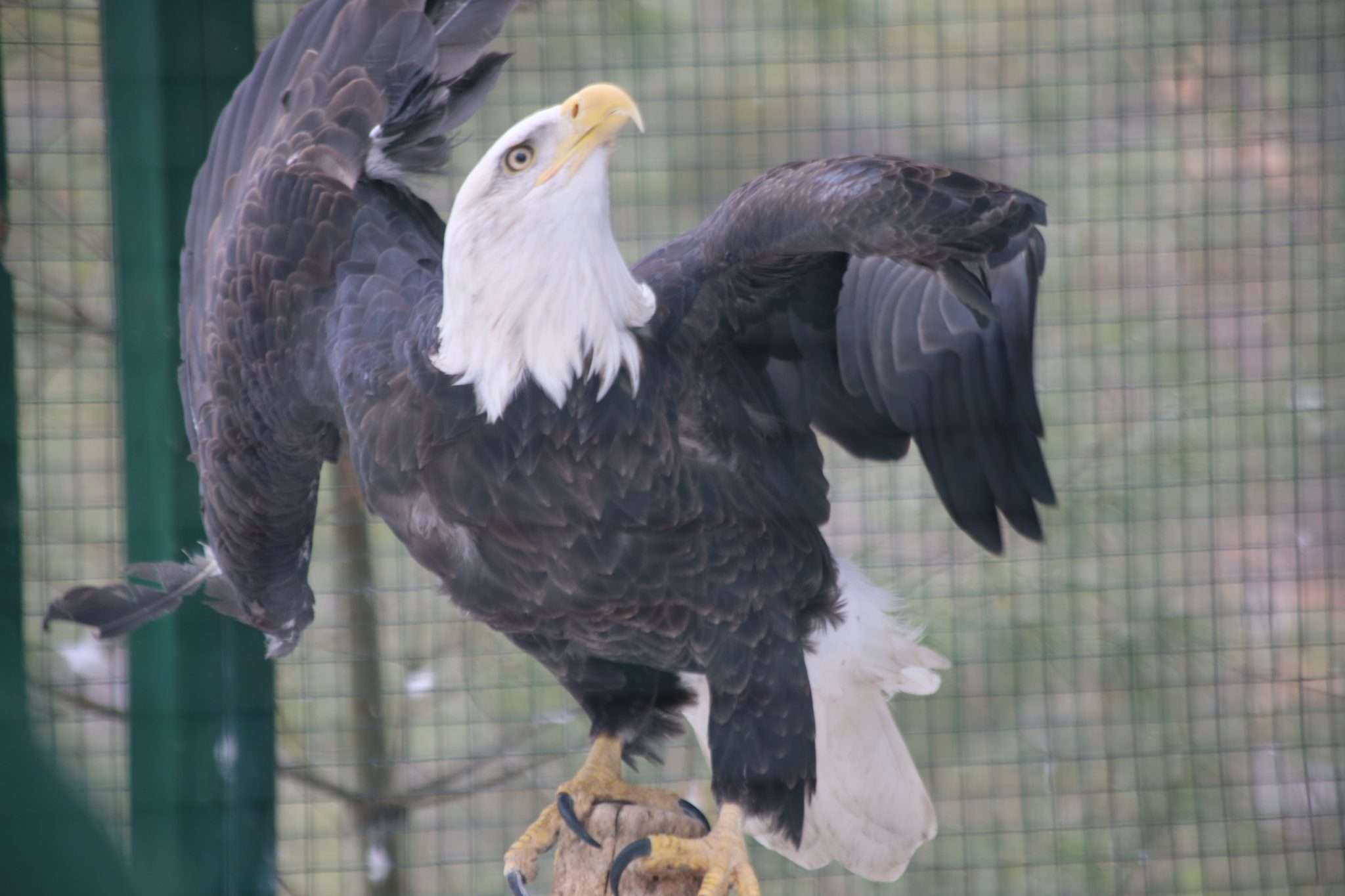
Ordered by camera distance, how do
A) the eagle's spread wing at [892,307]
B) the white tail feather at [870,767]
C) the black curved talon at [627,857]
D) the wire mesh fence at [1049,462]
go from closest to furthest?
the eagle's spread wing at [892,307], the black curved talon at [627,857], the white tail feather at [870,767], the wire mesh fence at [1049,462]

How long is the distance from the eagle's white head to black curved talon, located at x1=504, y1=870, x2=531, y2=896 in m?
0.72

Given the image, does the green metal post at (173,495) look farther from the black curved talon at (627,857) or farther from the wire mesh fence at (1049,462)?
the black curved talon at (627,857)

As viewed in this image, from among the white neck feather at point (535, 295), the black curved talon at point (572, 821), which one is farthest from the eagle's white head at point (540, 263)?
the black curved talon at point (572, 821)

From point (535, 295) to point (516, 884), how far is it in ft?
2.85

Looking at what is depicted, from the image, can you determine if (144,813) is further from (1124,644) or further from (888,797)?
(1124,644)

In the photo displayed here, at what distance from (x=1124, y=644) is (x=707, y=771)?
0.90 m

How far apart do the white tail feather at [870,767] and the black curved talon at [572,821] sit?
0.42 meters

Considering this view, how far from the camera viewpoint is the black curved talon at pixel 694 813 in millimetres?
2092

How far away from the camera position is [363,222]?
213 centimetres

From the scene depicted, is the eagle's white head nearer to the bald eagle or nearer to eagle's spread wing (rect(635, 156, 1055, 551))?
the bald eagle

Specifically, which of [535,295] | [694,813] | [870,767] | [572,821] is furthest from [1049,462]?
[535,295]

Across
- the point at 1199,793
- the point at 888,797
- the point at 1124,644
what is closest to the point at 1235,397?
the point at 1124,644

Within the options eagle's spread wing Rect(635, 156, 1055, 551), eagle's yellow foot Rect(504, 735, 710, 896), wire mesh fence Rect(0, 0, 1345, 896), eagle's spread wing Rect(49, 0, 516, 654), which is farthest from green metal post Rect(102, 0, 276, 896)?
eagle's spread wing Rect(635, 156, 1055, 551)

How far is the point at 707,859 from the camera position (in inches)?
78.5
